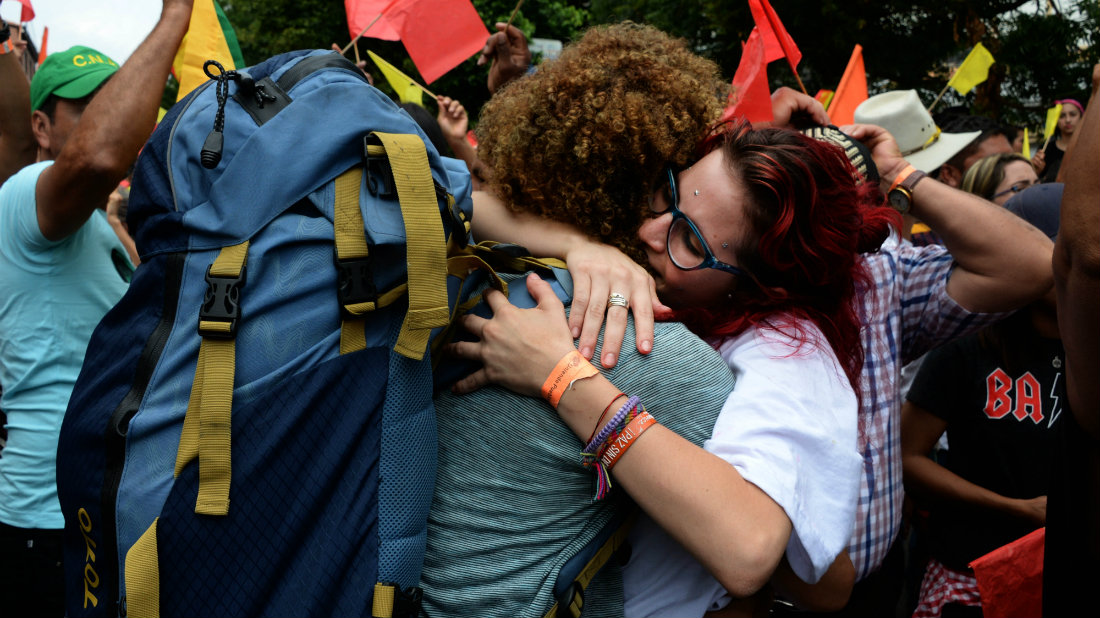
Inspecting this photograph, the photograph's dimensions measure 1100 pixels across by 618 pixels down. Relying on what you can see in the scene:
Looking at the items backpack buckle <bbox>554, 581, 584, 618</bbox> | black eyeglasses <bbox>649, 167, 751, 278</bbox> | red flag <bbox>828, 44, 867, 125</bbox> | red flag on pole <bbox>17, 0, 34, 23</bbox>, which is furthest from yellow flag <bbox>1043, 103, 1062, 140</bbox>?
red flag on pole <bbox>17, 0, 34, 23</bbox>

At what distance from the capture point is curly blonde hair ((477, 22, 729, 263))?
1517 mm

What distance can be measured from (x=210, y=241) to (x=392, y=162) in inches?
12.4

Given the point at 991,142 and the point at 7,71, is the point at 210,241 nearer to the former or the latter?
the point at 7,71

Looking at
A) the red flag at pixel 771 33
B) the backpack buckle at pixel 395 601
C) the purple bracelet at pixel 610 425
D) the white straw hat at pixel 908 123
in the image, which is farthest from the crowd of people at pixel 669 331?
the white straw hat at pixel 908 123

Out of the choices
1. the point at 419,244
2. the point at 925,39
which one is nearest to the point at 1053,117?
the point at 925,39

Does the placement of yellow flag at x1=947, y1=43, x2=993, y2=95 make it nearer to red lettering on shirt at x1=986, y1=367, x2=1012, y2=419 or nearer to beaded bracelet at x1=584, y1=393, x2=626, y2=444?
red lettering on shirt at x1=986, y1=367, x2=1012, y2=419

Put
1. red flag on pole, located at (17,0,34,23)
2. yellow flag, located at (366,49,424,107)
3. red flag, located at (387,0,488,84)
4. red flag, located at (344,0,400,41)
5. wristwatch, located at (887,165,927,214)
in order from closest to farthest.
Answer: wristwatch, located at (887,165,927,214) < red flag on pole, located at (17,0,34,23) < red flag, located at (387,0,488,84) < red flag, located at (344,0,400,41) < yellow flag, located at (366,49,424,107)

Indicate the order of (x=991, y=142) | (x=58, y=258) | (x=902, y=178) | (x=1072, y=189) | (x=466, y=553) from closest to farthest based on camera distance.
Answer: (x=1072, y=189)
(x=466, y=553)
(x=902, y=178)
(x=58, y=258)
(x=991, y=142)

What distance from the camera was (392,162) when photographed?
116 cm

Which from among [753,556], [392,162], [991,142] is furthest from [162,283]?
[991,142]

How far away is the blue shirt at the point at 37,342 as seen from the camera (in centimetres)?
242

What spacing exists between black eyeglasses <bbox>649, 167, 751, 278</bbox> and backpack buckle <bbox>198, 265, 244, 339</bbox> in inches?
35.3

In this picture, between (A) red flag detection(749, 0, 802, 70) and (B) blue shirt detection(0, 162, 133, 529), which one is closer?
(B) blue shirt detection(0, 162, 133, 529)

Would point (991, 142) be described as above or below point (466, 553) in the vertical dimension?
below
